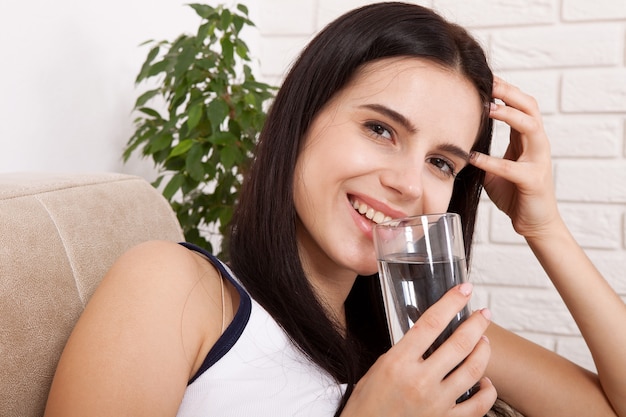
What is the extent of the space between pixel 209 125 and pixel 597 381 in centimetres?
99

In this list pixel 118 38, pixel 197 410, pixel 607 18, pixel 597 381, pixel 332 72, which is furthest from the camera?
pixel 607 18

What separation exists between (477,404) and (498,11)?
4.72ft

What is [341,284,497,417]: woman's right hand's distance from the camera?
2.64 ft

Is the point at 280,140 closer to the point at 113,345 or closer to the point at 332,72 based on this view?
the point at 332,72

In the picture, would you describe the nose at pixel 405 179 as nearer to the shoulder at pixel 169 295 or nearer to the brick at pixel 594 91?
the shoulder at pixel 169 295

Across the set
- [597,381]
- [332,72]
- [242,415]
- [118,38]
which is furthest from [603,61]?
[242,415]

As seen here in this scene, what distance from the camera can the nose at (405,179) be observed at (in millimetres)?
1027

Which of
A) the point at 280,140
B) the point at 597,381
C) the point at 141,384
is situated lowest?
the point at 597,381

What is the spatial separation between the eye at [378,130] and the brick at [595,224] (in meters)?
1.10

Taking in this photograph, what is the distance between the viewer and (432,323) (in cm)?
80

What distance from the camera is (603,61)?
6.33ft

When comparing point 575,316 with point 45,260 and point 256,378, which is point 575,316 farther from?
point 45,260

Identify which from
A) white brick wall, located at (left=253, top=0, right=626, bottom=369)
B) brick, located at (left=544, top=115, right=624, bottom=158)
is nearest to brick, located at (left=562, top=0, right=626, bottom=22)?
white brick wall, located at (left=253, top=0, right=626, bottom=369)

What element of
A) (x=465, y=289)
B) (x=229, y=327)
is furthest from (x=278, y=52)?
(x=465, y=289)
